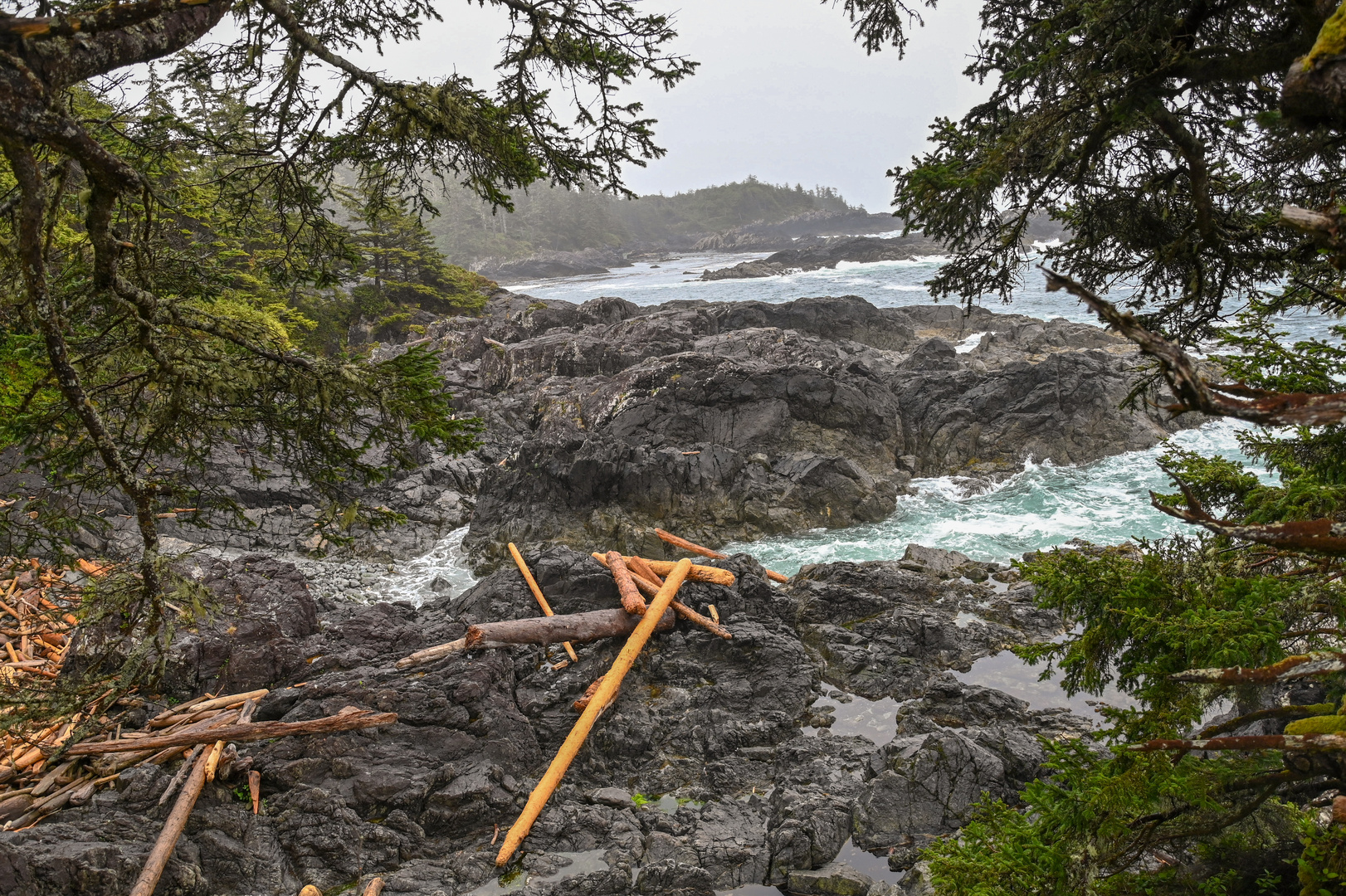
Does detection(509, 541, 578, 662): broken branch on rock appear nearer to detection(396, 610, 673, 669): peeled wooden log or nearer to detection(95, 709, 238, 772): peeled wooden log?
detection(396, 610, 673, 669): peeled wooden log

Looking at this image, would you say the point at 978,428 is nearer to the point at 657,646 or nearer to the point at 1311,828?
the point at 657,646

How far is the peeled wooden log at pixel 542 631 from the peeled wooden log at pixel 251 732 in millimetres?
1161

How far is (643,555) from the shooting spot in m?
14.6

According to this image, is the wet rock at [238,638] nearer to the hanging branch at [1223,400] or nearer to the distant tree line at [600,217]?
the hanging branch at [1223,400]

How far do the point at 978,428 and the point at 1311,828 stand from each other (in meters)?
17.8

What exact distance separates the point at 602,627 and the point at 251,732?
414 cm

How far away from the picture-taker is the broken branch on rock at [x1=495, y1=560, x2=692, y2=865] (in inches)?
237

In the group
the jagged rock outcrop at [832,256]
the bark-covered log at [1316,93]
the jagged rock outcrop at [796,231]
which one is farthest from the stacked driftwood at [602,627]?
the jagged rock outcrop at [796,231]

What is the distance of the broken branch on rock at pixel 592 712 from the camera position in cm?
602

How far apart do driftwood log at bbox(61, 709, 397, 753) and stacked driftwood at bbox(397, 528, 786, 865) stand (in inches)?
45.7

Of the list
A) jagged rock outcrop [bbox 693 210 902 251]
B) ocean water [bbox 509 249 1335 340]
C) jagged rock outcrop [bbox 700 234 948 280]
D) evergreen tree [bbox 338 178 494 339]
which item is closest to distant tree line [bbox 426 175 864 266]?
jagged rock outcrop [bbox 693 210 902 251]

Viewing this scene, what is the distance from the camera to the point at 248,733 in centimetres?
603

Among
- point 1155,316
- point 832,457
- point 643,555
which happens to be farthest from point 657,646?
point 832,457

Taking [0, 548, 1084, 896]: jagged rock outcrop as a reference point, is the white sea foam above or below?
above
